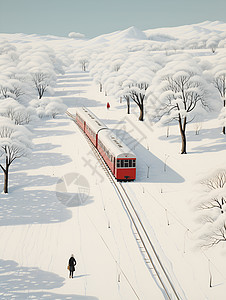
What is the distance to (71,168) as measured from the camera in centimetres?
3594

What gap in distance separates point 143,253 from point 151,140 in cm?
2773

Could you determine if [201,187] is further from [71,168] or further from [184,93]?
[184,93]

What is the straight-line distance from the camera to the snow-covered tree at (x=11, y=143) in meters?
29.8

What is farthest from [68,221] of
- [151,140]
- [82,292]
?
[151,140]

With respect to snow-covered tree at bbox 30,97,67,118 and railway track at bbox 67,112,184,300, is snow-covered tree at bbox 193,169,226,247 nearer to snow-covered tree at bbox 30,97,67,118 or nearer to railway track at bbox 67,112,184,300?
railway track at bbox 67,112,184,300

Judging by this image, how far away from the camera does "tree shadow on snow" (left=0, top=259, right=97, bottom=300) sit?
15805 millimetres

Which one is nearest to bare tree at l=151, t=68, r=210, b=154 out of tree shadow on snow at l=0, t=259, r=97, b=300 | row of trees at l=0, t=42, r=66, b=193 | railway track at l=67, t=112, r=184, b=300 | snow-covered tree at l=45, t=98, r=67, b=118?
railway track at l=67, t=112, r=184, b=300

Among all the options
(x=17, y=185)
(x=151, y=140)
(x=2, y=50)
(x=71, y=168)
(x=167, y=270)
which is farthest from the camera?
(x=2, y=50)

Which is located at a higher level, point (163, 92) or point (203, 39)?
point (203, 39)

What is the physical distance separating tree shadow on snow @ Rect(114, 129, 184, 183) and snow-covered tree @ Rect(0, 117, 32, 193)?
451 inches

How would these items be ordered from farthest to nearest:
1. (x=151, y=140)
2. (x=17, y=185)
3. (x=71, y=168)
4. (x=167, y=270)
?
(x=151, y=140)
(x=71, y=168)
(x=17, y=185)
(x=167, y=270)

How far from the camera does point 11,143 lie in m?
29.9

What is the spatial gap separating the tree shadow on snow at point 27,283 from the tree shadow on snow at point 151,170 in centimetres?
1592

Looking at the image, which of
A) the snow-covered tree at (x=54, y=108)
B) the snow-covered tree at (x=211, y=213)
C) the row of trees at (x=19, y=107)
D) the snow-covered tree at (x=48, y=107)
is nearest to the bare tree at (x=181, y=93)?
the row of trees at (x=19, y=107)
